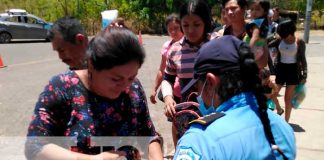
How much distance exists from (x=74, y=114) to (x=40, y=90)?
7.03 metres

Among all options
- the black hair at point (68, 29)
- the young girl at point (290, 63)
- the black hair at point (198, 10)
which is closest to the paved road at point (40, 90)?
the young girl at point (290, 63)

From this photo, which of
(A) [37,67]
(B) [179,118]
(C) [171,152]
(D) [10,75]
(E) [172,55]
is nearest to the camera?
(B) [179,118]

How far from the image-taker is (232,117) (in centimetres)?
156

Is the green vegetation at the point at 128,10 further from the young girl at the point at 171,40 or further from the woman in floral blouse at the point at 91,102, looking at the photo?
the woman in floral blouse at the point at 91,102

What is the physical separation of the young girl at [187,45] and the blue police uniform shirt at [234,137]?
1635 mm

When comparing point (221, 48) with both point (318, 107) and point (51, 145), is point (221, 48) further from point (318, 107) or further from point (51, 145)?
point (318, 107)

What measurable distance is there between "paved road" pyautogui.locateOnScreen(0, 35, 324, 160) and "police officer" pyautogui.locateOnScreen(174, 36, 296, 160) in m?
3.40

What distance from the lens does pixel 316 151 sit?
4965 millimetres

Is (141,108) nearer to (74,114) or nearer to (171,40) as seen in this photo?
(74,114)

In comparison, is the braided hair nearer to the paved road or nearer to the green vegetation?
the paved road

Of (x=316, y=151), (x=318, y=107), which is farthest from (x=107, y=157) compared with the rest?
(x=318, y=107)

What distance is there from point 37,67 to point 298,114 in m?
7.66

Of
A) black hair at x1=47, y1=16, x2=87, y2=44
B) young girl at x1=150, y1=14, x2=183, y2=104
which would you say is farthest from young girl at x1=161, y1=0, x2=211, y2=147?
black hair at x1=47, y1=16, x2=87, y2=44

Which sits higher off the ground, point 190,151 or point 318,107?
point 190,151
